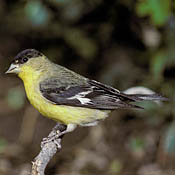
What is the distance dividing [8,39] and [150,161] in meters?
4.02

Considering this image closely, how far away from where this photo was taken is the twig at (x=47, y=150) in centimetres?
394

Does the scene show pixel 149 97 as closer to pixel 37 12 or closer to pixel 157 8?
pixel 157 8

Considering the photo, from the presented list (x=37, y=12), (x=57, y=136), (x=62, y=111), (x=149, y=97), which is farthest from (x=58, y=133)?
(x=37, y=12)

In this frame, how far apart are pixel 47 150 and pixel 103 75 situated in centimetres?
341

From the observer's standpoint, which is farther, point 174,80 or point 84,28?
point 84,28

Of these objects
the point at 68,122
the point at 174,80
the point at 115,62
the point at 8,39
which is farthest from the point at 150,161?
the point at 8,39

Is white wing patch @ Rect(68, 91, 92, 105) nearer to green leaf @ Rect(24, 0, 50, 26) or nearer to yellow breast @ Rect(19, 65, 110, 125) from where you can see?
yellow breast @ Rect(19, 65, 110, 125)

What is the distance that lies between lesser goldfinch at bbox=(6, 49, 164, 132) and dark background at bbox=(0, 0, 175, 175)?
1.62 m

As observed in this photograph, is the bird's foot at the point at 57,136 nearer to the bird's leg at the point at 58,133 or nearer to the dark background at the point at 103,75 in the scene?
the bird's leg at the point at 58,133

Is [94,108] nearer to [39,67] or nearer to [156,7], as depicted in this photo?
[39,67]

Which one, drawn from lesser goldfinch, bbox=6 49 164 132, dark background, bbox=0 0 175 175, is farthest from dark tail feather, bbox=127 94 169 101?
dark background, bbox=0 0 175 175

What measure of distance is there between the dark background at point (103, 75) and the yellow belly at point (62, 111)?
165 cm

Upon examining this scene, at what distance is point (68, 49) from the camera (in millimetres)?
8141

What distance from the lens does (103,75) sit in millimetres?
7664
